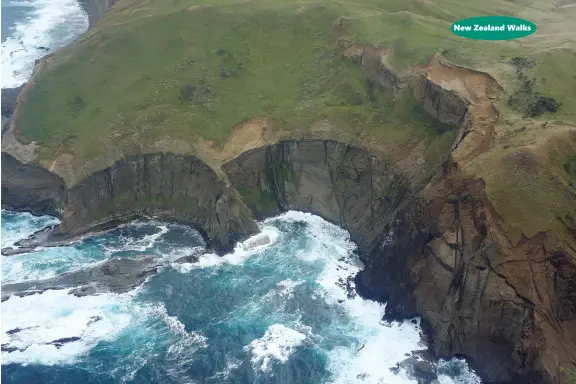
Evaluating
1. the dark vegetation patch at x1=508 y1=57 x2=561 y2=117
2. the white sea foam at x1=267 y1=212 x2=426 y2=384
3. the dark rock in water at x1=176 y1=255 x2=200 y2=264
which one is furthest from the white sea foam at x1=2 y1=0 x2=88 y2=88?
the dark vegetation patch at x1=508 y1=57 x2=561 y2=117

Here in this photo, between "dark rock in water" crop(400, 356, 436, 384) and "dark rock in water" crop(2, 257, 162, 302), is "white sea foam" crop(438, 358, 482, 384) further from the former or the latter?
"dark rock in water" crop(2, 257, 162, 302)

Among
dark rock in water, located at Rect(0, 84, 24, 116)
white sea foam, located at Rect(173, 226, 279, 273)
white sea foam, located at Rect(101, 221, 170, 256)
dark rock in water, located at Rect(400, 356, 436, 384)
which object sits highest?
dark rock in water, located at Rect(0, 84, 24, 116)

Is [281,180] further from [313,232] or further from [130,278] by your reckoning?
[130,278]

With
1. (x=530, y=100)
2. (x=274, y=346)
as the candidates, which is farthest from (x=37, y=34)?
(x=530, y=100)

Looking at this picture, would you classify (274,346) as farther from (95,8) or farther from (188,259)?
(95,8)

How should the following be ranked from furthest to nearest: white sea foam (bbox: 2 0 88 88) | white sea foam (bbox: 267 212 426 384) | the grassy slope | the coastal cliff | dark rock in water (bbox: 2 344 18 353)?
white sea foam (bbox: 2 0 88 88) → the grassy slope → dark rock in water (bbox: 2 344 18 353) → white sea foam (bbox: 267 212 426 384) → the coastal cliff

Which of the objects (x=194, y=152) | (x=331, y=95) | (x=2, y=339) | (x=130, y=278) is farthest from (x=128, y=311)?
(x=331, y=95)
